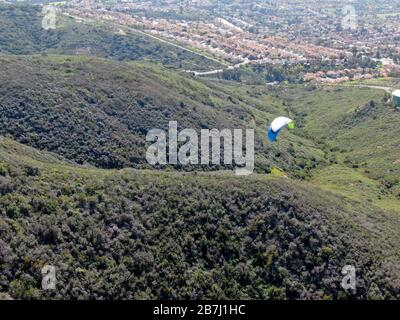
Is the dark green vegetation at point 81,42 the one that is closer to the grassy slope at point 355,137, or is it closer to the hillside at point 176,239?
the grassy slope at point 355,137

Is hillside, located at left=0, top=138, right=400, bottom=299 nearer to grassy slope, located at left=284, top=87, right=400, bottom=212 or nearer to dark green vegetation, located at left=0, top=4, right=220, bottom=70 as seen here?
grassy slope, located at left=284, top=87, right=400, bottom=212

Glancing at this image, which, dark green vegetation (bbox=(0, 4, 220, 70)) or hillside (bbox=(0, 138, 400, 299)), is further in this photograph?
dark green vegetation (bbox=(0, 4, 220, 70))

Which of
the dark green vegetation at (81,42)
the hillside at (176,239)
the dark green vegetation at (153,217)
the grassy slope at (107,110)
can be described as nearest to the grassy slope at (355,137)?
the dark green vegetation at (153,217)

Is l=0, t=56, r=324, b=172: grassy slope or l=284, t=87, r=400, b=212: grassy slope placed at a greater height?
l=0, t=56, r=324, b=172: grassy slope

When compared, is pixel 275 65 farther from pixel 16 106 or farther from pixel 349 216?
pixel 349 216

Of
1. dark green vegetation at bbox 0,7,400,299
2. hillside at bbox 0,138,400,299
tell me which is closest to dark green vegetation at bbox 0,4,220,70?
dark green vegetation at bbox 0,7,400,299

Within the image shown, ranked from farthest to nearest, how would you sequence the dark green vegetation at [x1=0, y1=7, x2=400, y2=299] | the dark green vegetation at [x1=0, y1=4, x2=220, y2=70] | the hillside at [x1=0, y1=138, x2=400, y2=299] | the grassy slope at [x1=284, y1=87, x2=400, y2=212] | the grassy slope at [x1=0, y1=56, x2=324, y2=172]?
the dark green vegetation at [x1=0, y1=4, x2=220, y2=70] < the grassy slope at [x1=284, y1=87, x2=400, y2=212] < the grassy slope at [x1=0, y1=56, x2=324, y2=172] < the dark green vegetation at [x1=0, y1=7, x2=400, y2=299] < the hillside at [x1=0, y1=138, x2=400, y2=299]

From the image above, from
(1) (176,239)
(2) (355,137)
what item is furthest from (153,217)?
(2) (355,137)

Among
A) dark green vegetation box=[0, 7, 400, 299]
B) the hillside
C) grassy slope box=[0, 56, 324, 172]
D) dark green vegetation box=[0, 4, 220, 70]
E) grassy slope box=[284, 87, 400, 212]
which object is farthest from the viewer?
dark green vegetation box=[0, 4, 220, 70]
